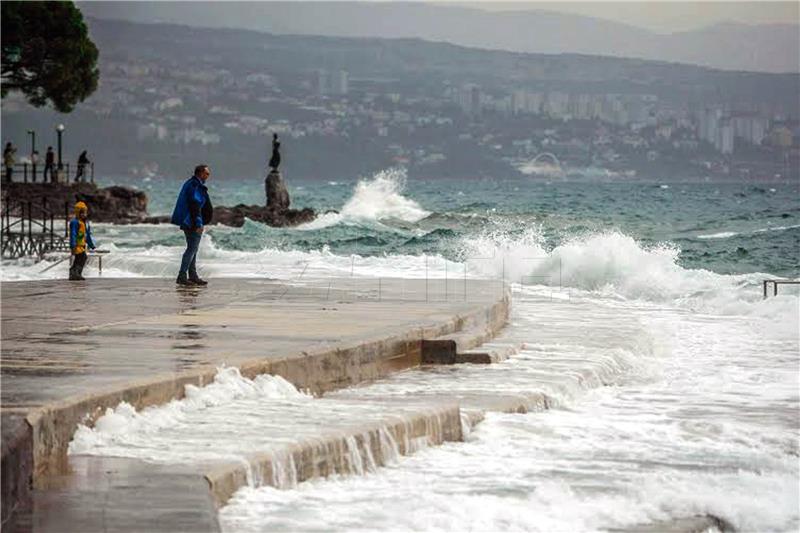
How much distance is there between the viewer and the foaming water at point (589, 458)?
7.53m

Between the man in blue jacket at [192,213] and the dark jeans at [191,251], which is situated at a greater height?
the man in blue jacket at [192,213]

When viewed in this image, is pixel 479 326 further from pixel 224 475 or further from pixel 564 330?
pixel 224 475

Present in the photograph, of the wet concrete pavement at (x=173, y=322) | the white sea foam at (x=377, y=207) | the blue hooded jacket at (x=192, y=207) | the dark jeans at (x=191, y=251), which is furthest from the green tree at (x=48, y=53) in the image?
the wet concrete pavement at (x=173, y=322)

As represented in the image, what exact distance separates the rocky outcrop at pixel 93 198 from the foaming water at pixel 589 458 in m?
42.8

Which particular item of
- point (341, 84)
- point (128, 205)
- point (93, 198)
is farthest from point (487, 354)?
point (341, 84)

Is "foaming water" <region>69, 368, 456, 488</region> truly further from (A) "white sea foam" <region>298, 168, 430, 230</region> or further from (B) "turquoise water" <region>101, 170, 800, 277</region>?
(A) "white sea foam" <region>298, 168, 430, 230</region>

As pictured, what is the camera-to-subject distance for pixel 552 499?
7.83 metres

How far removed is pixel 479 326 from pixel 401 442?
511cm

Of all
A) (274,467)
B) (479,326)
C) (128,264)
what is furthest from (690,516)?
(128,264)

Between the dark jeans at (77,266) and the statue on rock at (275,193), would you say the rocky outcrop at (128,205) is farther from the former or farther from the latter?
the dark jeans at (77,266)

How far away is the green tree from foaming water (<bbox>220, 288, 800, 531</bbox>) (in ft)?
157

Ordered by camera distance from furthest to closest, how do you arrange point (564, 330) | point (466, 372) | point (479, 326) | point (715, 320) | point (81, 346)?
point (715, 320)
point (564, 330)
point (479, 326)
point (466, 372)
point (81, 346)

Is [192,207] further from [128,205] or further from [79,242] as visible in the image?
[128,205]

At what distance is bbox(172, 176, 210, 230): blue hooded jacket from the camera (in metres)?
16.8
